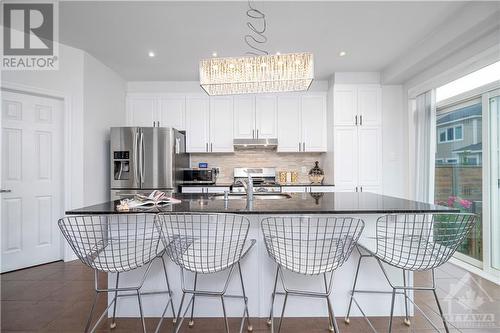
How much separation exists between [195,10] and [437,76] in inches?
116

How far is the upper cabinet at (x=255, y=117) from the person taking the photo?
170 inches

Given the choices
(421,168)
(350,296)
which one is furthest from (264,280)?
(421,168)

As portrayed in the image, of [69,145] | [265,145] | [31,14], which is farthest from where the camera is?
[265,145]

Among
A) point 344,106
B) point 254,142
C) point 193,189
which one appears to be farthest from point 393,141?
point 193,189

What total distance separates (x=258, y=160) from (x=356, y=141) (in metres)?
1.67

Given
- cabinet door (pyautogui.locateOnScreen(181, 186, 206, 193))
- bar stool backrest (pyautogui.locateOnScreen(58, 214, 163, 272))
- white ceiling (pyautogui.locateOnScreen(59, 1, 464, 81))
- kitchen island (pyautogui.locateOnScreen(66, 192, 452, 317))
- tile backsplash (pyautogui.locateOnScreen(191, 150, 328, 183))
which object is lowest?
kitchen island (pyautogui.locateOnScreen(66, 192, 452, 317))

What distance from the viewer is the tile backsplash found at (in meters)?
4.62

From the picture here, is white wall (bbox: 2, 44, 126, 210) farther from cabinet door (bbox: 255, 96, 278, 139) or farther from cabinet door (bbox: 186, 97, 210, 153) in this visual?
cabinet door (bbox: 255, 96, 278, 139)

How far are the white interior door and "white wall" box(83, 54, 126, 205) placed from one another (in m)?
0.29

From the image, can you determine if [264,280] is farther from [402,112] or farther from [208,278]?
[402,112]

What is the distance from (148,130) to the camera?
3.62 m

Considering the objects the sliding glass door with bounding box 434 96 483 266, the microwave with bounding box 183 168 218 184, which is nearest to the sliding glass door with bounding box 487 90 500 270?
the sliding glass door with bounding box 434 96 483 266

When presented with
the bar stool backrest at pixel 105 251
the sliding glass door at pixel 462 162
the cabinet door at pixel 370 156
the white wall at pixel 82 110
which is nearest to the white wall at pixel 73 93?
the white wall at pixel 82 110
